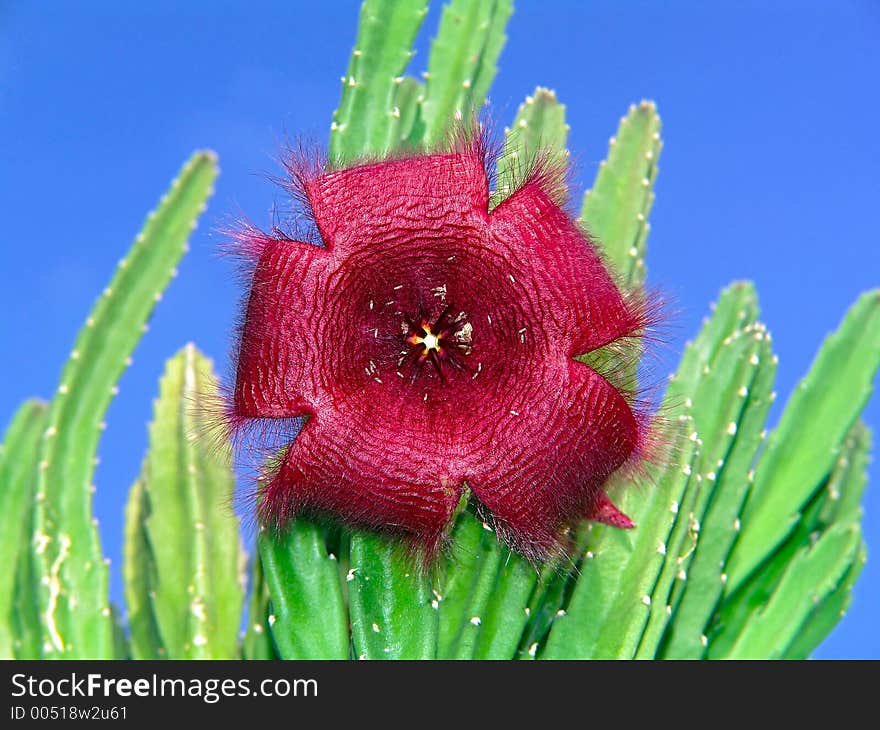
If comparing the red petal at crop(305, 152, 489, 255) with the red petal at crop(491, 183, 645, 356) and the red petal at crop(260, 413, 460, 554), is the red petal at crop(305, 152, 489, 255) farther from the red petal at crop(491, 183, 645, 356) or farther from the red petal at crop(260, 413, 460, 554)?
the red petal at crop(260, 413, 460, 554)

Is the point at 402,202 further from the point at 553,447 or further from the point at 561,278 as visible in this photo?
the point at 553,447

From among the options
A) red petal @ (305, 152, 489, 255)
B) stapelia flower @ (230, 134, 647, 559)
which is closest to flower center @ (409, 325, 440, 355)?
stapelia flower @ (230, 134, 647, 559)

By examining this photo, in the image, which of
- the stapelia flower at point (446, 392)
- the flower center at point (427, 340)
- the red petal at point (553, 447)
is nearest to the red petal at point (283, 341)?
the stapelia flower at point (446, 392)

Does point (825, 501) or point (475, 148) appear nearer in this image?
point (475, 148)

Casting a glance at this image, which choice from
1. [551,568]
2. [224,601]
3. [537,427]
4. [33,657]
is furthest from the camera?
[224,601]

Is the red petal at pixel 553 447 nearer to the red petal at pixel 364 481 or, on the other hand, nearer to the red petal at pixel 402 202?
the red petal at pixel 364 481

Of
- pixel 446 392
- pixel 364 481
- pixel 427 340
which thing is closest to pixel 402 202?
pixel 427 340
